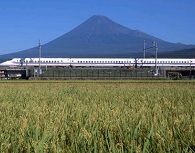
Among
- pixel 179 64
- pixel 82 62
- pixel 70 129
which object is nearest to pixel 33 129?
pixel 70 129

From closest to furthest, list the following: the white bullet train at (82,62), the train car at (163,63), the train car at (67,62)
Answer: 1. the train car at (67,62)
2. the white bullet train at (82,62)
3. the train car at (163,63)

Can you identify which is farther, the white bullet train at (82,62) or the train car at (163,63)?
the train car at (163,63)

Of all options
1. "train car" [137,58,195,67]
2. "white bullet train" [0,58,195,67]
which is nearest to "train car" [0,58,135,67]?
"white bullet train" [0,58,195,67]

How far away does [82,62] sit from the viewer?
106m

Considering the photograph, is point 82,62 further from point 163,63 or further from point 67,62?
point 163,63

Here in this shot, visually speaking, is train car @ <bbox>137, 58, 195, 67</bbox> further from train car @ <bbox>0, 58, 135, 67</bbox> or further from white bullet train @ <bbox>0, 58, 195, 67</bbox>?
train car @ <bbox>0, 58, 135, 67</bbox>

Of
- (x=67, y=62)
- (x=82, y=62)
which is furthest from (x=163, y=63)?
(x=67, y=62)

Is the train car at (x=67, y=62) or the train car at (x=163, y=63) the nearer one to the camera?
the train car at (x=67, y=62)

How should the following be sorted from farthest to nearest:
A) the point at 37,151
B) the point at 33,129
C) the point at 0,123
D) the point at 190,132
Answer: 1. the point at 0,123
2. the point at 33,129
3. the point at 190,132
4. the point at 37,151

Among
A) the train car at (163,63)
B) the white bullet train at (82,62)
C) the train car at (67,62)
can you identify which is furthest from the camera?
the train car at (163,63)

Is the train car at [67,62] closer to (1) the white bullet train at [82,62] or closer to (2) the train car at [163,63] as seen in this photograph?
(1) the white bullet train at [82,62]

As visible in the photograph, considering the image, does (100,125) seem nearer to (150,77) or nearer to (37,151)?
A: (37,151)

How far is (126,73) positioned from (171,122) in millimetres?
57149

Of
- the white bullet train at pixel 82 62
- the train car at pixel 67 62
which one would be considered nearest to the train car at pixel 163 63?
the white bullet train at pixel 82 62
